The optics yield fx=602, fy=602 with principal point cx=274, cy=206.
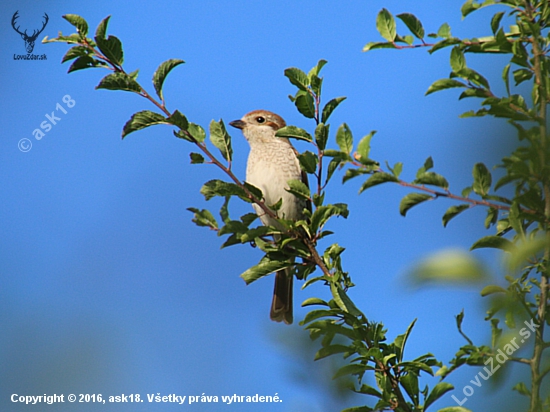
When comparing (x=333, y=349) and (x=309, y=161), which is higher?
(x=309, y=161)

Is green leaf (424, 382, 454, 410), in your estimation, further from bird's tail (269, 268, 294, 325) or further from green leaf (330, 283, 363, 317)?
bird's tail (269, 268, 294, 325)

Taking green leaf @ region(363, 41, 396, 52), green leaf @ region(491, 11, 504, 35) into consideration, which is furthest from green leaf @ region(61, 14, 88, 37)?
green leaf @ region(491, 11, 504, 35)

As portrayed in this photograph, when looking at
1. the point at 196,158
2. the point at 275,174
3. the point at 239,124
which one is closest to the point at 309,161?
the point at 196,158

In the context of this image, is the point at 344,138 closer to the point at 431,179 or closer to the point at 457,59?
the point at 431,179

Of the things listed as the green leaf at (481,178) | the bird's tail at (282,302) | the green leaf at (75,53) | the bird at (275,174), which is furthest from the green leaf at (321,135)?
the bird's tail at (282,302)

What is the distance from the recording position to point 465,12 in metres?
2.30

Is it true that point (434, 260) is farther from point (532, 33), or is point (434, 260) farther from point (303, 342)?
→ point (303, 342)

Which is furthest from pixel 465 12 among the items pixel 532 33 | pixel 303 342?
pixel 303 342

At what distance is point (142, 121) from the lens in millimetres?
2410

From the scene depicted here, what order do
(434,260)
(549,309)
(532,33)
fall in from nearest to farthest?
(434,260)
(549,309)
(532,33)

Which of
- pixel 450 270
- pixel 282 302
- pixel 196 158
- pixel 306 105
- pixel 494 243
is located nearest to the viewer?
pixel 450 270

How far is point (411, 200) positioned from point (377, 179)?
0.15m

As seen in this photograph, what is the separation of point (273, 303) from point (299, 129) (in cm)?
316

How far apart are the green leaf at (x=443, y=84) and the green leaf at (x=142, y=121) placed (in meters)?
1.04
